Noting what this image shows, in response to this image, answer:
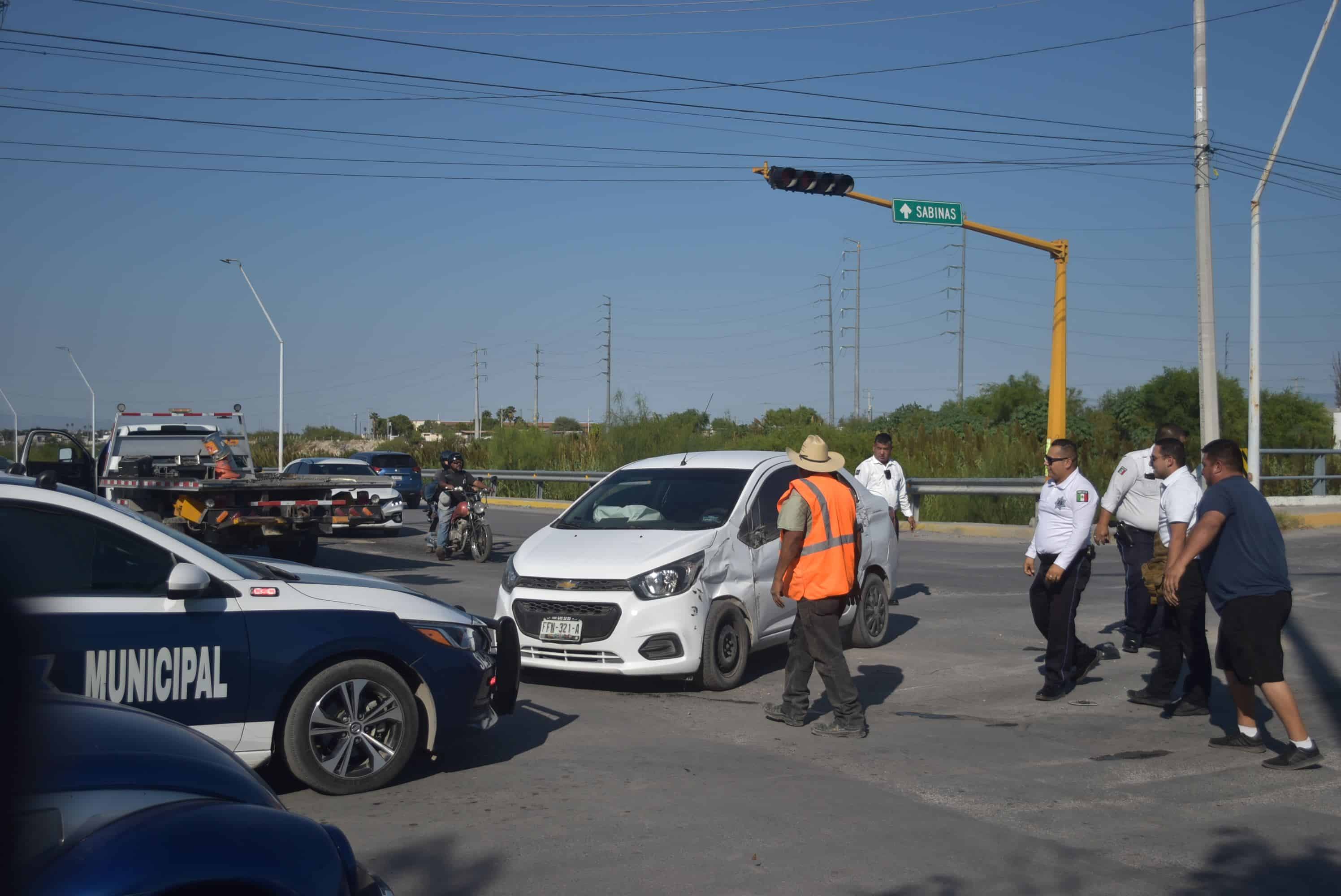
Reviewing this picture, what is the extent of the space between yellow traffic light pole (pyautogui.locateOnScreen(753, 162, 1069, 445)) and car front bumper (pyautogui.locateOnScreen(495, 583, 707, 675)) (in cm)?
1338

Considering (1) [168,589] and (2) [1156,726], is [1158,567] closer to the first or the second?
(2) [1156,726]

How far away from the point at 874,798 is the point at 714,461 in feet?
14.6

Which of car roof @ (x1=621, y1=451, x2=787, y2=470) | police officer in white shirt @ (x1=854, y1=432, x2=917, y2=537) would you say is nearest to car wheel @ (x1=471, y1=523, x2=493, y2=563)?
police officer in white shirt @ (x1=854, y1=432, x2=917, y2=537)

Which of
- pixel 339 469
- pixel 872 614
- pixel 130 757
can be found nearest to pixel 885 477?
pixel 872 614

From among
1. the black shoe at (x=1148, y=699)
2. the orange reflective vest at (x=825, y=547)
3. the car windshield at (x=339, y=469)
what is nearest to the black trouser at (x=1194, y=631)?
the black shoe at (x=1148, y=699)

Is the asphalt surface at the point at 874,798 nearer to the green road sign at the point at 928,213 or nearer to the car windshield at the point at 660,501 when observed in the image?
the car windshield at the point at 660,501

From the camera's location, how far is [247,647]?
552 centimetres

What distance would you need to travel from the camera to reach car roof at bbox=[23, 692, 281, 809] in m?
2.56

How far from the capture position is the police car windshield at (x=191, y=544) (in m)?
5.67

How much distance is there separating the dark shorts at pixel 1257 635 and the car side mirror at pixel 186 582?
5.65m

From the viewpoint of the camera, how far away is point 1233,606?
21.5 ft

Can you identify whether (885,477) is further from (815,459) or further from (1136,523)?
(815,459)

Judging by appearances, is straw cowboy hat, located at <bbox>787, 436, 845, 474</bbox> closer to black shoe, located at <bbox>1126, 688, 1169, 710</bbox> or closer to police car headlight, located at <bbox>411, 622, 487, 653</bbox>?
police car headlight, located at <bbox>411, 622, 487, 653</bbox>

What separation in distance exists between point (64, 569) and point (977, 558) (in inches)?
549
